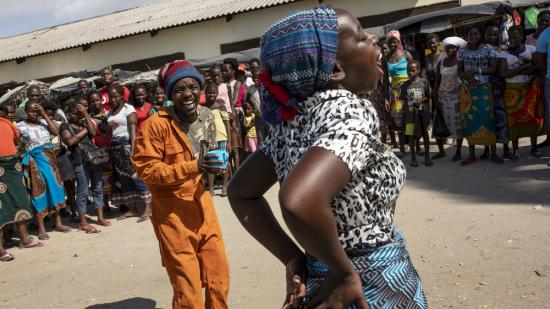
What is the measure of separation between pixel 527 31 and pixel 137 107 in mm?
9601

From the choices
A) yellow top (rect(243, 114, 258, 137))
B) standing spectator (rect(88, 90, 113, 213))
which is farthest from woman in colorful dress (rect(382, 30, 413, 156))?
standing spectator (rect(88, 90, 113, 213))

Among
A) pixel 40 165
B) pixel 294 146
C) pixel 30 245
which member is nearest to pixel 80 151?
pixel 40 165

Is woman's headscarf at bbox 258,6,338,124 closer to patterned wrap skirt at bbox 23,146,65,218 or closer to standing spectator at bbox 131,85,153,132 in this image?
standing spectator at bbox 131,85,153,132

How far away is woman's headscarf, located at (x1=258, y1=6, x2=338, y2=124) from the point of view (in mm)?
1428

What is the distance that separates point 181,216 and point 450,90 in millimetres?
6171

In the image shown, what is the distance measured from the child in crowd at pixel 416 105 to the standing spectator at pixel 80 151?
460 centimetres

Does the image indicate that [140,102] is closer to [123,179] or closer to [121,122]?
[121,122]

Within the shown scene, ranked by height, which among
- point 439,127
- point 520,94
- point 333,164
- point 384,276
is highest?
point 333,164

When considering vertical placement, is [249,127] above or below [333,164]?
below

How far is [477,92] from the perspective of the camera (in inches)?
320

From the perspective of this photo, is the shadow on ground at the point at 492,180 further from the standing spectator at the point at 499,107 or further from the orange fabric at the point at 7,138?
the orange fabric at the point at 7,138

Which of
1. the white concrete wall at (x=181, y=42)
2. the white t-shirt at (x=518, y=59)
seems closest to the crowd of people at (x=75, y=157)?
the white t-shirt at (x=518, y=59)

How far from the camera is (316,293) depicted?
1531 millimetres

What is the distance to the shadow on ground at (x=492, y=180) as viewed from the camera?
6258 mm
